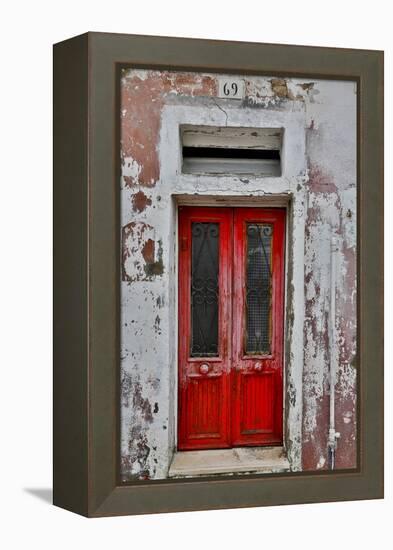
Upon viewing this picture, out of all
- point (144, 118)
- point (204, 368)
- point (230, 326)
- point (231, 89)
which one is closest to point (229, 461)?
point (204, 368)

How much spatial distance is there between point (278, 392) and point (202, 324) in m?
0.81

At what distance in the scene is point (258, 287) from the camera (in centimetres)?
570

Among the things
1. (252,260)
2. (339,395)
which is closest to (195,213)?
(252,260)

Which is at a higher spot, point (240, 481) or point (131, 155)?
point (131, 155)

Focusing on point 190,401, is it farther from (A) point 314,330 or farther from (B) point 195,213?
(B) point 195,213

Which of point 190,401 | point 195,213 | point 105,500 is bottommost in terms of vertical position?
point 105,500

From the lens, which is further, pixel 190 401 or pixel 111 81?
pixel 190 401

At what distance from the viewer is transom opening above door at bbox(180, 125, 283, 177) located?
5457 millimetres

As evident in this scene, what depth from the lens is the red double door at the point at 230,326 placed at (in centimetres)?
563

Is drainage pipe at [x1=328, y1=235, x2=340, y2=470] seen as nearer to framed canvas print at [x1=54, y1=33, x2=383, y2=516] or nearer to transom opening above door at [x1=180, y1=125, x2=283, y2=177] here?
framed canvas print at [x1=54, y1=33, x2=383, y2=516]

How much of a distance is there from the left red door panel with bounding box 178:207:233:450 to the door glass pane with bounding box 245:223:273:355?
164mm

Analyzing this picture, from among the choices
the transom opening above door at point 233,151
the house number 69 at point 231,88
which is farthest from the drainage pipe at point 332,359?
the house number 69 at point 231,88

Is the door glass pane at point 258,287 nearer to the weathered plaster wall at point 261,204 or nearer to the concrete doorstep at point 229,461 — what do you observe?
the weathered plaster wall at point 261,204

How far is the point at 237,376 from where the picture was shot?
5.71m
